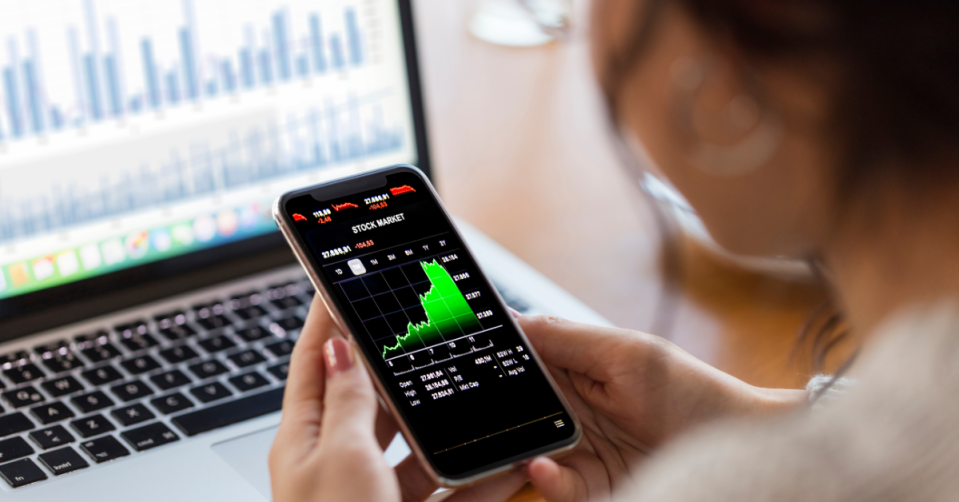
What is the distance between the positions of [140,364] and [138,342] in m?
0.04

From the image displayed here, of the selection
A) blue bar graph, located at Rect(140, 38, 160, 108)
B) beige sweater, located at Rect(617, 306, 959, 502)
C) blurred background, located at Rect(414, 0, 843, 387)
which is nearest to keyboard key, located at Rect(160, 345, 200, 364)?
blue bar graph, located at Rect(140, 38, 160, 108)

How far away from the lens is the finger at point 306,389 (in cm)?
44

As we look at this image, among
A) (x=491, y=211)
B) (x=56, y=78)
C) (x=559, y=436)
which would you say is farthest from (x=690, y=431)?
(x=56, y=78)

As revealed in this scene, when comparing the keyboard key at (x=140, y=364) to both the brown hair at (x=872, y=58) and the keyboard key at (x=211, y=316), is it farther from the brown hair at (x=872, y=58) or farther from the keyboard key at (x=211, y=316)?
the brown hair at (x=872, y=58)

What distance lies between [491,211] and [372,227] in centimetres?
36

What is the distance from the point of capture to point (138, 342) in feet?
2.05

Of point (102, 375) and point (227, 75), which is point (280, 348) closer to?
point (102, 375)

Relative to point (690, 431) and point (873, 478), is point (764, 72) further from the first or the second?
point (690, 431)

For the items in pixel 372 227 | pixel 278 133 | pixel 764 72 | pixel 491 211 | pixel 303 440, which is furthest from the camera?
pixel 491 211

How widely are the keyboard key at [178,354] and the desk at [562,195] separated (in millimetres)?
296

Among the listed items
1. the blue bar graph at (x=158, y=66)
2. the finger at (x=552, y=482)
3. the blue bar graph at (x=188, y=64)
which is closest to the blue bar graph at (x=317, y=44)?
the blue bar graph at (x=158, y=66)

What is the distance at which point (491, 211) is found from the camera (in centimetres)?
90

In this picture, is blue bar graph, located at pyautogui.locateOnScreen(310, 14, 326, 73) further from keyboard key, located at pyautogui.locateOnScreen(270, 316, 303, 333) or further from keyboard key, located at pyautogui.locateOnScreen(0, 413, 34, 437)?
keyboard key, located at pyautogui.locateOnScreen(0, 413, 34, 437)

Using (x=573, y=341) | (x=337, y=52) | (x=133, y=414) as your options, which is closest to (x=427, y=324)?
(x=573, y=341)
